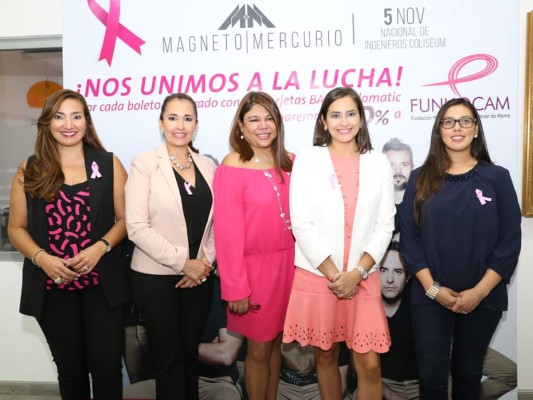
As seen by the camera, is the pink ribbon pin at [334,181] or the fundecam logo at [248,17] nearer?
the pink ribbon pin at [334,181]

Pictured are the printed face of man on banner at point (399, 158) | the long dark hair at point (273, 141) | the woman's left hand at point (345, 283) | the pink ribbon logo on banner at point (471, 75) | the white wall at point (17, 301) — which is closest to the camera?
the woman's left hand at point (345, 283)

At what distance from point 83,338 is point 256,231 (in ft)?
3.15

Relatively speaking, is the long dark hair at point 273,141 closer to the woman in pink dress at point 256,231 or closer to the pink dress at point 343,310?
the woman in pink dress at point 256,231

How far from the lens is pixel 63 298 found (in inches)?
84.4

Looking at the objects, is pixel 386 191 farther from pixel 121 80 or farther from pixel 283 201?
pixel 121 80

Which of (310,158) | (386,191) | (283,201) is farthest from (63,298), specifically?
(386,191)

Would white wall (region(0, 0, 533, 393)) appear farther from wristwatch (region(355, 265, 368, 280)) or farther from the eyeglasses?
wristwatch (region(355, 265, 368, 280))

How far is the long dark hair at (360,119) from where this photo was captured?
217 centimetres

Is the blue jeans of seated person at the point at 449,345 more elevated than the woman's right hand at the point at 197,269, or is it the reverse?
the woman's right hand at the point at 197,269

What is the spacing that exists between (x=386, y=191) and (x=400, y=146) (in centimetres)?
65

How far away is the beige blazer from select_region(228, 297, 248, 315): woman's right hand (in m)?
0.27

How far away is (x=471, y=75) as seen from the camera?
8.54 ft

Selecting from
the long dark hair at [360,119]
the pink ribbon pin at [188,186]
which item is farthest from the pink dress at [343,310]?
the pink ribbon pin at [188,186]

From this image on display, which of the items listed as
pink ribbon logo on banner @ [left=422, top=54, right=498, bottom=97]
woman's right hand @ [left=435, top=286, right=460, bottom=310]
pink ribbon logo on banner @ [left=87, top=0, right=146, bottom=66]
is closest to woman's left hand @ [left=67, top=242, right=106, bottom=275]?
pink ribbon logo on banner @ [left=87, top=0, right=146, bottom=66]
